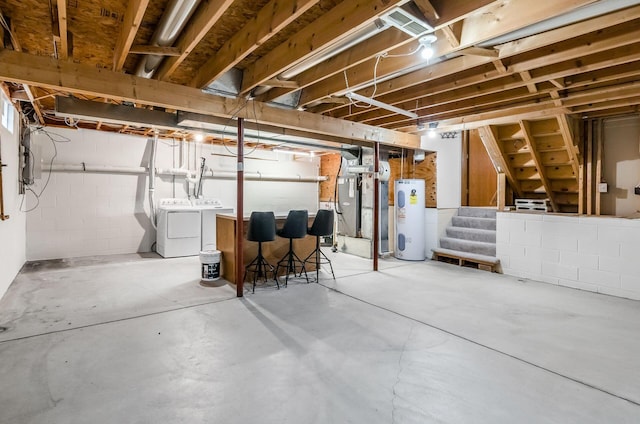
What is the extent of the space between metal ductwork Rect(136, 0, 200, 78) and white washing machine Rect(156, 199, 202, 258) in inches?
135

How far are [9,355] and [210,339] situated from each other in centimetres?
144

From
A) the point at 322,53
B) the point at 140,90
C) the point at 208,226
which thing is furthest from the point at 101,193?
the point at 322,53

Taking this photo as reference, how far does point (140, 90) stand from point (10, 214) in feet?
8.25

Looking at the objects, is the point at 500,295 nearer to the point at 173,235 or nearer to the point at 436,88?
the point at 436,88

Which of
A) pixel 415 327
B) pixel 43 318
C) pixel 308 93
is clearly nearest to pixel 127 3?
pixel 308 93

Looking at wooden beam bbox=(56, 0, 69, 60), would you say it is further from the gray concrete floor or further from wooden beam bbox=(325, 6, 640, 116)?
wooden beam bbox=(325, 6, 640, 116)

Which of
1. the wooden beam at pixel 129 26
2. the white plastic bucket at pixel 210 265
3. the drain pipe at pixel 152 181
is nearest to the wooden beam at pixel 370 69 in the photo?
the wooden beam at pixel 129 26

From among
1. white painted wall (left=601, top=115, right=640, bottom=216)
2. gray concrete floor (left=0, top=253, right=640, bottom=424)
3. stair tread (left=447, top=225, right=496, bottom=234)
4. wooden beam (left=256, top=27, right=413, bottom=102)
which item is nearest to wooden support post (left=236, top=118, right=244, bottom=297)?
gray concrete floor (left=0, top=253, right=640, bottom=424)

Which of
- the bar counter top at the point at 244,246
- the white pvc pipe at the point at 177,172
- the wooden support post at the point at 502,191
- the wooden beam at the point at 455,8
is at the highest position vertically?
the wooden beam at the point at 455,8

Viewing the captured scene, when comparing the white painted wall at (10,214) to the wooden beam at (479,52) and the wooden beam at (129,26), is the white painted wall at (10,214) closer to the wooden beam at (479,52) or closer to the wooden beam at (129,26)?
the wooden beam at (129,26)

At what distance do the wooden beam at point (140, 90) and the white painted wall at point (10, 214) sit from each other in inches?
49.8

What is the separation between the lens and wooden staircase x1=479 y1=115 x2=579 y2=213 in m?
4.63

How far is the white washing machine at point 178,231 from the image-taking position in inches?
239

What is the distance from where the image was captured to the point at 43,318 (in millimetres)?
3137
